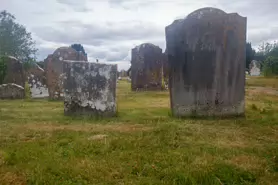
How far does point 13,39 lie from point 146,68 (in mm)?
30046

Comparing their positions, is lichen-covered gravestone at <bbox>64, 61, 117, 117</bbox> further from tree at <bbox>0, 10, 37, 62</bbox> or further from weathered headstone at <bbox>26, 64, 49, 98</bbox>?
tree at <bbox>0, 10, 37, 62</bbox>

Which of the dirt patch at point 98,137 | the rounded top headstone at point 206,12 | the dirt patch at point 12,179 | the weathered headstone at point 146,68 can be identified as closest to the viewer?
the dirt patch at point 12,179

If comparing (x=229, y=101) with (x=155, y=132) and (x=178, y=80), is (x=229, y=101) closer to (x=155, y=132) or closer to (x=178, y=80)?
(x=178, y=80)

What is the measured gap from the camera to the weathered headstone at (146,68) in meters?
16.6

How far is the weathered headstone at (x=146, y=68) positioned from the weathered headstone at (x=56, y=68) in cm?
438

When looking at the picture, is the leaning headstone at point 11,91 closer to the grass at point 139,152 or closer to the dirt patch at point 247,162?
the grass at point 139,152

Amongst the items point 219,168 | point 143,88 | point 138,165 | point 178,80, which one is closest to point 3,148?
point 138,165

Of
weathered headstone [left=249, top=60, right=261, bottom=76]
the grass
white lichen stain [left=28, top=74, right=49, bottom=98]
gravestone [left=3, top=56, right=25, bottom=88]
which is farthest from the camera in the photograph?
weathered headstone [left=249, top=60, right=261, bottom=76]

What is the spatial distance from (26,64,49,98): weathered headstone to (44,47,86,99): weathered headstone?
2101mm

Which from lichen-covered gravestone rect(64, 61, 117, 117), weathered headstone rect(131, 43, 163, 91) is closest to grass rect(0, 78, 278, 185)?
lichen-covered gravestone rect(64, 61, 117, 117)

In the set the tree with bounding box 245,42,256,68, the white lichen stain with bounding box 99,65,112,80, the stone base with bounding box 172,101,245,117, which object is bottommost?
the stone base with bounding box 172,101,245,117

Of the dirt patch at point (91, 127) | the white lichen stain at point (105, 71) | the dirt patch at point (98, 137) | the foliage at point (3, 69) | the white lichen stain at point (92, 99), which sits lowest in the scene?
the dirt patch at point (91, 127)

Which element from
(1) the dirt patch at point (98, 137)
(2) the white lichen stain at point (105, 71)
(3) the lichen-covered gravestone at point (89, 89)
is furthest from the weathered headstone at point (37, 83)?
(1) the dirt patch at point (98, 137)

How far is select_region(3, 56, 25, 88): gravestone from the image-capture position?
14242 millimetres
